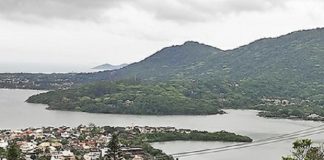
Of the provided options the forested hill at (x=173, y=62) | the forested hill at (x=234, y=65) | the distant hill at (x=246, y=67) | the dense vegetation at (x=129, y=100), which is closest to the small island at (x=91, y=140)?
the dense vegetation at (x=129, y=100)

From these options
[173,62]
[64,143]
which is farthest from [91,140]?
[173,62]

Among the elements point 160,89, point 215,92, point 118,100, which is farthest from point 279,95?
point 118,100

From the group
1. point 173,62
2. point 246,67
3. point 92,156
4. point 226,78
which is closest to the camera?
point 92,156

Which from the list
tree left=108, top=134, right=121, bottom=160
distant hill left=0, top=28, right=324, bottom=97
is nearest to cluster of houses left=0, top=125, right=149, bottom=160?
tree left=108, top=134, right=121, bottom=160

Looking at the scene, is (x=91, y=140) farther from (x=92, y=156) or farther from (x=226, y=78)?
(x=226, y=78)

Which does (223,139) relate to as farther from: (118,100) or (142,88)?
(142,88)
